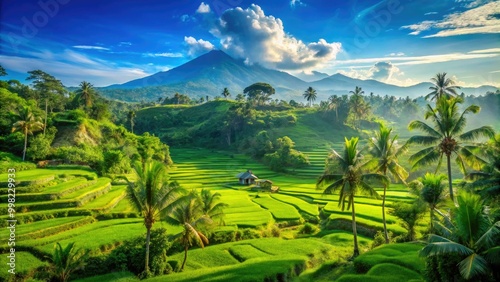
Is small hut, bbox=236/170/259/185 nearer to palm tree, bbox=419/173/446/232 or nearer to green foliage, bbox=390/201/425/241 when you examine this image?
green foliage, bbox=390/201/425/241

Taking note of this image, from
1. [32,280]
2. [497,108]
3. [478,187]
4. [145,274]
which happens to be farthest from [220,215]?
[497,108]

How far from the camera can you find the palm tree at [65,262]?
16344mm

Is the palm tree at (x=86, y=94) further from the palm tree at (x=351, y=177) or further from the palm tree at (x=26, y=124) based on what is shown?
the palm tree at (x=351, y=177)

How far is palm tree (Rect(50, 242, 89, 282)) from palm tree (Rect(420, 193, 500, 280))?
55.6 feet

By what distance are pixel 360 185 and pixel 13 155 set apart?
135 ft

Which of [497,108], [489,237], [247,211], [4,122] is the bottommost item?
[247,211]

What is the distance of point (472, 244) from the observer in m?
11.9

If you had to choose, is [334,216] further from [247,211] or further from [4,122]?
[4,122]

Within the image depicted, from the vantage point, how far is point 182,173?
58.7 meters

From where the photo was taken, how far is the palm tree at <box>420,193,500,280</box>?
10797mm

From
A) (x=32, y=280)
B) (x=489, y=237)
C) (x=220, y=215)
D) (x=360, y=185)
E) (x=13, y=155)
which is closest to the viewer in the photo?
(x=489, y=237)

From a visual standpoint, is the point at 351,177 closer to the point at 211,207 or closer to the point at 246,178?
the point at 211,207

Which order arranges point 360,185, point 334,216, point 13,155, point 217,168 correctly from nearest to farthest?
point 360,185 → point 334,216 → point 13,155 → point 217,168

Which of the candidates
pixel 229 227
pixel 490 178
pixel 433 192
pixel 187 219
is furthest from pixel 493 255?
pixel 229 227
